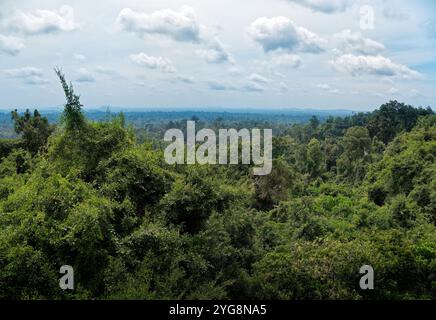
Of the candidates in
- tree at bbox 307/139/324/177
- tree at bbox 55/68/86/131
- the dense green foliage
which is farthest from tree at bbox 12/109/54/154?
tree at bbox 307/139/324/177

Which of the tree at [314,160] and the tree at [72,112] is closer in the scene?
the tree at [72,112]

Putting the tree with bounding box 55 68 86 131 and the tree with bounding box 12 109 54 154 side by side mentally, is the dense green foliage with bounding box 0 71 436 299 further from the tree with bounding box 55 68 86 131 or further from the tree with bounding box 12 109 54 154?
the tree with bounding box 12 109 54 154

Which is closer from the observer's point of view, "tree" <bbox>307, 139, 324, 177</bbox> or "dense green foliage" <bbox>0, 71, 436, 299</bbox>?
"dense green foliage" <bbox>0, 71, 436, 299</bbox>

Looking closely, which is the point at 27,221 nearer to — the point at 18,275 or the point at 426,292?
the point at 18,275

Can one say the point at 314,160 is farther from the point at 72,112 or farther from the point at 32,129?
the point at 72,112

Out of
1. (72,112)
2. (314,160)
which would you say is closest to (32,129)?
(72,112)

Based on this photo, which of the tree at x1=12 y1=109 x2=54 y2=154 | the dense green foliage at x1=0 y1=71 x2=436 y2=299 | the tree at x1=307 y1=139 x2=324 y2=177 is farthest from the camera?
the tree at x1=307 y1=139 x2=324 y2=177

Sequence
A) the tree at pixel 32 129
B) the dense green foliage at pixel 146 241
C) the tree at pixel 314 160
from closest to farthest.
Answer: the dense green foliage at pixel 146 241, the tree at pixel 32 129, the tree at pixel 314 160

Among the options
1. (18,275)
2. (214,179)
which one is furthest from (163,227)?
(18,275)

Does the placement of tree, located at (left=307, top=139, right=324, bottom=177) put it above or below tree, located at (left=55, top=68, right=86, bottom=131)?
below

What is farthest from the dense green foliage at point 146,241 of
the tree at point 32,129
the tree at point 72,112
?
the tree at point 32,129

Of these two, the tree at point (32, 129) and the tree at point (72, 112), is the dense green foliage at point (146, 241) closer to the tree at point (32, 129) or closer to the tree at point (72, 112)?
the tree at point (72, 112)
